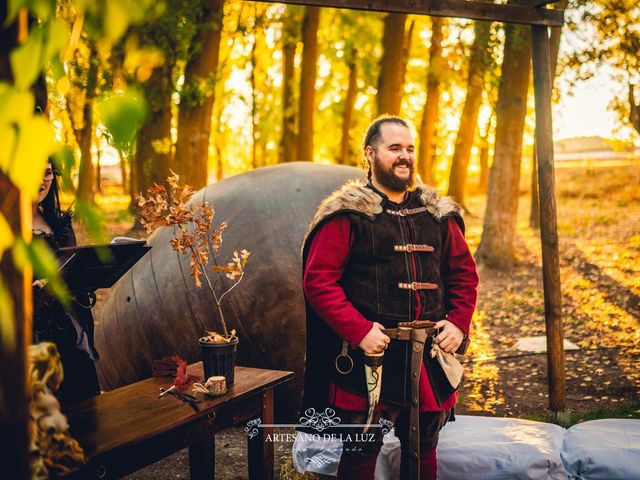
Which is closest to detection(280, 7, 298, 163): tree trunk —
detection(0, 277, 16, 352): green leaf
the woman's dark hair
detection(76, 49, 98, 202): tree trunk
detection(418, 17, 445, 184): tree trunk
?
detection(418, 17, 445, 184): tree trunk

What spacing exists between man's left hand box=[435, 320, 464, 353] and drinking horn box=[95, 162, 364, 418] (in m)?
1.56

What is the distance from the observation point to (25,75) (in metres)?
0.89

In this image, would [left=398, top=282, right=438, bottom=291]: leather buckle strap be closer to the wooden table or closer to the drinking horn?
the wooden table

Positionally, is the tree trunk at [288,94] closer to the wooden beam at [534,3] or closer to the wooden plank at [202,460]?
the wooden beam at [534,3]

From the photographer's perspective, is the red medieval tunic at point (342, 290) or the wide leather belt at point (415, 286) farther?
the wide leather belt at point (415, 286)

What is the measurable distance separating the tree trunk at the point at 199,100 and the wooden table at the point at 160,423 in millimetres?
7385

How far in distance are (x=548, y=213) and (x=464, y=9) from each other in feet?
5.81

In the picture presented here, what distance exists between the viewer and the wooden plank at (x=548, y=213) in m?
4.97

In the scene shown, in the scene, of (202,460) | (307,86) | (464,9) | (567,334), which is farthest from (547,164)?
Result: (307,86)

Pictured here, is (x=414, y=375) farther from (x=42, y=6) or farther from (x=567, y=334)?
(x=567, y=334)

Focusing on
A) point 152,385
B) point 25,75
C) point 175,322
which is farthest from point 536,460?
point 25,75

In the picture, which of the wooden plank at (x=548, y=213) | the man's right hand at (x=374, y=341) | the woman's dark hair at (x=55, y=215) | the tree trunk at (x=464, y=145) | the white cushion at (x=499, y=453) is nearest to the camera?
the man's right hand at (x=374, y=341)

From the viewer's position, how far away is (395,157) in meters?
3.25

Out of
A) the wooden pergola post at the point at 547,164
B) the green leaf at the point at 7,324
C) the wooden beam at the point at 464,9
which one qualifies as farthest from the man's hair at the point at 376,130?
the green leaf at the point at 7,324
